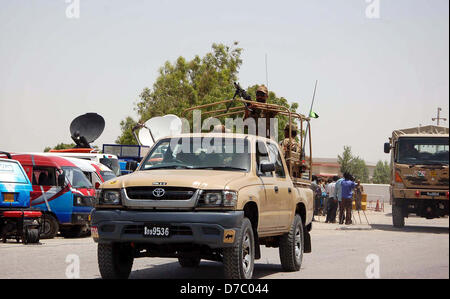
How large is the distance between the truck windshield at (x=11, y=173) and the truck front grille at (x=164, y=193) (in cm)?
798

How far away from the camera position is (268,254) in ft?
47.4

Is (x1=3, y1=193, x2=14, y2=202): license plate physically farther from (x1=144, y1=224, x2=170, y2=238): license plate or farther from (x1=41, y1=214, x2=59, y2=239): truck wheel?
(x1=144, y1=224, x2=170, y2=238): license plate

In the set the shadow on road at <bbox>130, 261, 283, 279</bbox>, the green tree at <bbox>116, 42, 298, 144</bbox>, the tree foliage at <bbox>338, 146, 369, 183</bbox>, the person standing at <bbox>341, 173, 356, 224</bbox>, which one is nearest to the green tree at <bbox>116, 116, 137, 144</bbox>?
the green tree at <bbox>116, 42, 298, 144</bbox>

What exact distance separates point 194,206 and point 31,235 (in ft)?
28.4

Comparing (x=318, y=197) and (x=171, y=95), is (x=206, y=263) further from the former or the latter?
(x=171, y=95)

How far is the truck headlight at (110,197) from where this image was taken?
29.2 feet

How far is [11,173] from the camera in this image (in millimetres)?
16125

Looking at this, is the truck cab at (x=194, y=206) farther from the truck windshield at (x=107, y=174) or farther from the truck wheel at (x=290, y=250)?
the truck windshield at (x=107, y=174)

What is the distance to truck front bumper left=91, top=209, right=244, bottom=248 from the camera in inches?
333

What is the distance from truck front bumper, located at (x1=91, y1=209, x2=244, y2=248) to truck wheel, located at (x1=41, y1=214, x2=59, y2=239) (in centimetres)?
1024

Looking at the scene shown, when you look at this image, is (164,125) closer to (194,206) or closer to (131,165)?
(131,165)

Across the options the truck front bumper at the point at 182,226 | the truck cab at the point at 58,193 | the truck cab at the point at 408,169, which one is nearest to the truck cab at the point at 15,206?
the truck cab at the point at 58,193

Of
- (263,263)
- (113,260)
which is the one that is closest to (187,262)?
(263,263)

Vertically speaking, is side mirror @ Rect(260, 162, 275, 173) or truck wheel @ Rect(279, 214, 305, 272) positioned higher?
side mirror @ Rect(260, 162, 275, 173)
